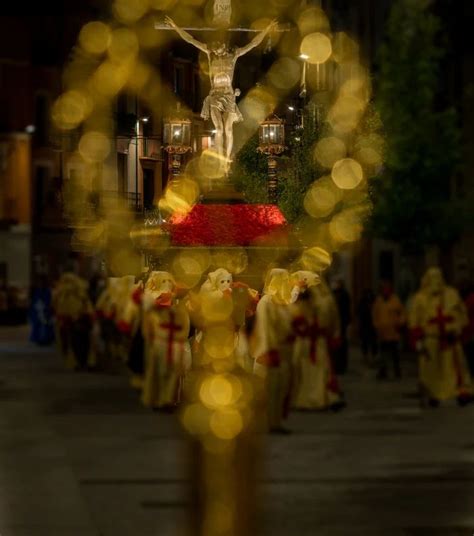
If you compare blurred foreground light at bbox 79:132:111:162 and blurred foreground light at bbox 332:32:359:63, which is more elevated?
blurred foreground light at bbox 332:32:359:63

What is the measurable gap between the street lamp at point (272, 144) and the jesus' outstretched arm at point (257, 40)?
18 cm

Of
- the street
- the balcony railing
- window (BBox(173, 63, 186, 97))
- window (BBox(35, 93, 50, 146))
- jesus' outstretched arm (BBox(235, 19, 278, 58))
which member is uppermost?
jesus' outstretched arm (BBox(235, 19, 278, 58))

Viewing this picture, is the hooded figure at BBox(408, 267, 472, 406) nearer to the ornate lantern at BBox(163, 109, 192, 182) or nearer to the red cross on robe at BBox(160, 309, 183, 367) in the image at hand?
the red cross on robe at BBox(160, 309, 183, 367)

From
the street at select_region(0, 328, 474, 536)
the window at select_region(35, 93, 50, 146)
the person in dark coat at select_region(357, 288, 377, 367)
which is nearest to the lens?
the window at select_region(35, 93, 50, 146)

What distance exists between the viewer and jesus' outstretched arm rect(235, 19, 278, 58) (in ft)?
12.2

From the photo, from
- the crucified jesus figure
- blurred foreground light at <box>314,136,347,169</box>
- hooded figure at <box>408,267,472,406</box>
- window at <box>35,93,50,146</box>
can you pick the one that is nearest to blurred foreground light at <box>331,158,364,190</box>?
blurred foreground light at <box>314,136,347,169</box>

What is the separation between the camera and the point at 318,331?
223 inches

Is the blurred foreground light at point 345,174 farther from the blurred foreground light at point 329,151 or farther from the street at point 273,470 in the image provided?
the street at point 273,470

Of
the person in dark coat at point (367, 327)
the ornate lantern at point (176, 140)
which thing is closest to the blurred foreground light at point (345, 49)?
the ornate lantern at point (176, 140)

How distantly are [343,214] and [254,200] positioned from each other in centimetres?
27

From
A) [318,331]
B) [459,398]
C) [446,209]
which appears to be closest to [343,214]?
[318,331]

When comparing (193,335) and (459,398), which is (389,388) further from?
(193,335)

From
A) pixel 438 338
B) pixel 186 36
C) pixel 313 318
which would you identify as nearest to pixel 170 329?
pixel 186 36

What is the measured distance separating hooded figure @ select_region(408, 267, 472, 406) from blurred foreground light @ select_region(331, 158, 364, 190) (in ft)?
37.8
